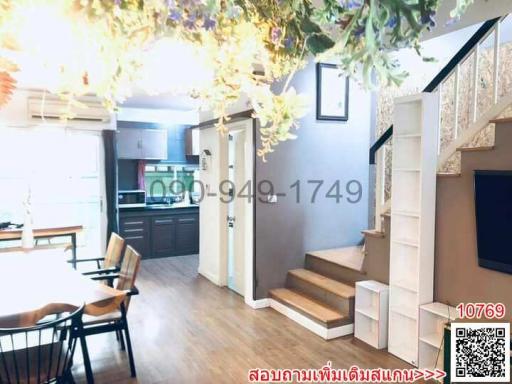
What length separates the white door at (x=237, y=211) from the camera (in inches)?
203

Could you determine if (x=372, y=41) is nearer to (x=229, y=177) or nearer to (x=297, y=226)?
(x=297, y=226)

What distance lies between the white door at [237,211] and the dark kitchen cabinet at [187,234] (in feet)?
6.29

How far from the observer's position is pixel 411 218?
3.56 m

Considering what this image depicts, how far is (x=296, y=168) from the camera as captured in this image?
15.8 feet

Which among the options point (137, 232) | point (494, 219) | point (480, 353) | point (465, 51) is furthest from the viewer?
point (137, 232)

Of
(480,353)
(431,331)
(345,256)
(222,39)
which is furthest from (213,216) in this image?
(222,39)

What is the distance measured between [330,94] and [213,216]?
232 cm

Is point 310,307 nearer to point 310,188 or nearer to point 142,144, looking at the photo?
point 310,188

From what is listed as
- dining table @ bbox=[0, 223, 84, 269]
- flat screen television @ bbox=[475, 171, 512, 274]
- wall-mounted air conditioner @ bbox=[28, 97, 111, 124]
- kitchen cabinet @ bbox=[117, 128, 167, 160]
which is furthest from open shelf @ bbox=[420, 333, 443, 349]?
kitchen cabinet @ bbox=[117, 128, 167, 160]

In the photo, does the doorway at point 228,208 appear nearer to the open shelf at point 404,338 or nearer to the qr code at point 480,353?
the open shelf at point 404,338

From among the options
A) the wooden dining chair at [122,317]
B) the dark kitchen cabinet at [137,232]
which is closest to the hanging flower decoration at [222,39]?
the wooden dining chair at [122,317]

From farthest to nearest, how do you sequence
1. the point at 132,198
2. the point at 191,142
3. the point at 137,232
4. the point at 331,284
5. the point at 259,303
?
the point at 191,142
the point at 132,198
the point at 137,232
the point at 259,303
the point at 331,284

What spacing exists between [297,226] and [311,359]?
174 cm

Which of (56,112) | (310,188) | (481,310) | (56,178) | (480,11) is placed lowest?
A: (481,310)
